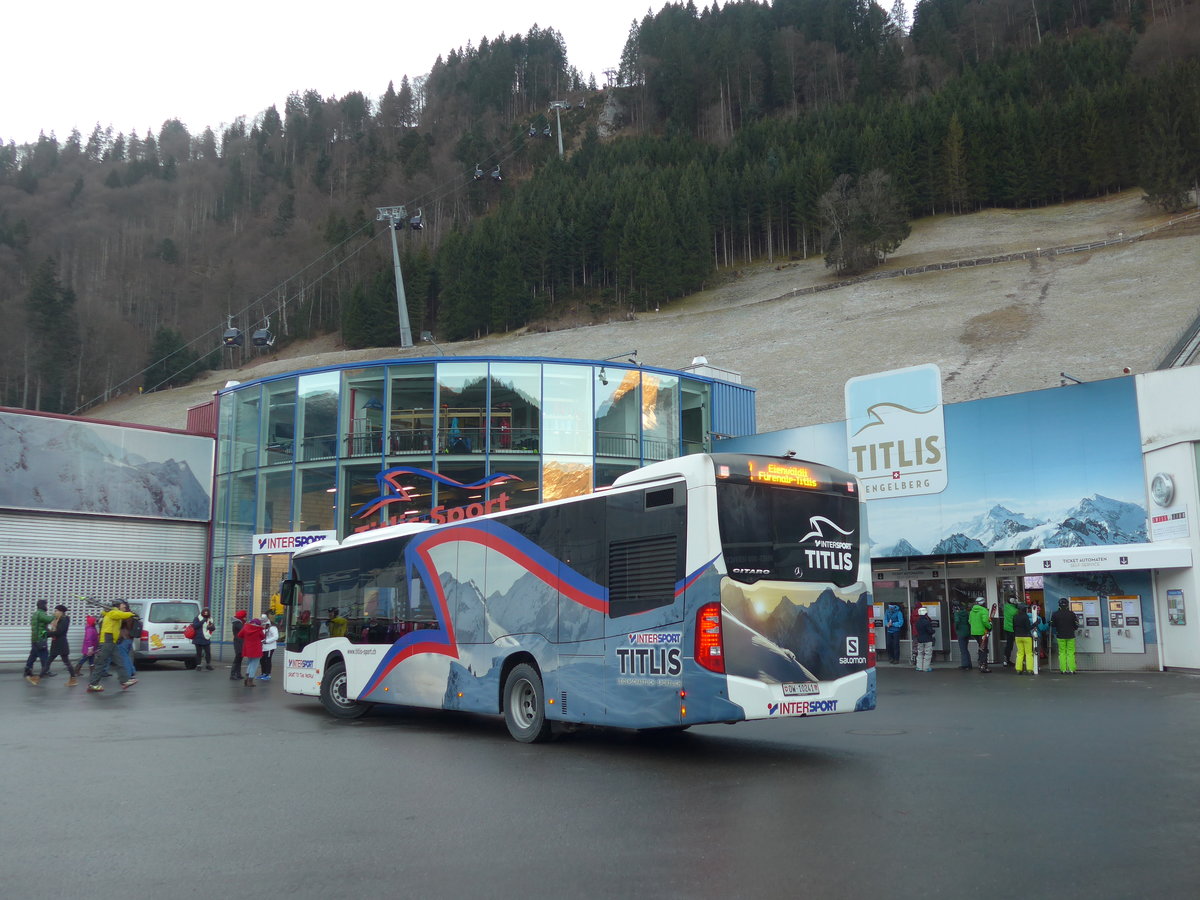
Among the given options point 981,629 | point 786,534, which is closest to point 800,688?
point 786,534

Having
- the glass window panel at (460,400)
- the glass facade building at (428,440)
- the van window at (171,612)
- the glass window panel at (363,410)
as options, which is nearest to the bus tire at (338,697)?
the van window at (171,612)

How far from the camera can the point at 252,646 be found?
21.0 metres

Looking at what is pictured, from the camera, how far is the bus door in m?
10.1

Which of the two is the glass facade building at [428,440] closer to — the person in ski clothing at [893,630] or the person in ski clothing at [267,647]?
the person in ski clothing at [267,647]

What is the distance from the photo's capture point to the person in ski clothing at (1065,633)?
67.7 feet

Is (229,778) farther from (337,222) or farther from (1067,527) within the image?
(337,222)

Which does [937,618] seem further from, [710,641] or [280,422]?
[280,422]

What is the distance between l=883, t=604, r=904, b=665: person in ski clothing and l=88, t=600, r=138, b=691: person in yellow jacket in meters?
17.2

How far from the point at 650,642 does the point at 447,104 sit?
151914mm

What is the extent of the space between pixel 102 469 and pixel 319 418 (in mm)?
6872

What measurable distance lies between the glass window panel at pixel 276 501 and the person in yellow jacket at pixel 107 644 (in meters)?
11.7

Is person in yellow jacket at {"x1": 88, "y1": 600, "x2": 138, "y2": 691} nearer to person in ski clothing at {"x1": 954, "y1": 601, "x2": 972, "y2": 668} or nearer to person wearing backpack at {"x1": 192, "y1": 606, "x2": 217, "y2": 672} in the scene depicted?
person wearing backpack at {"x1": 192, "y1": 606, "x2": 217, "y2": 672}

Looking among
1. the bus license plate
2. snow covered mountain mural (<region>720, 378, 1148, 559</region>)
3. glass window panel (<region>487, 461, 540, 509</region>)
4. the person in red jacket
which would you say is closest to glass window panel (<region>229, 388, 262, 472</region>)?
glass window panel (<region>487, 461, 540, 509</region>)

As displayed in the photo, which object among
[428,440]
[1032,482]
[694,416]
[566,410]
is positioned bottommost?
[1032,482]
